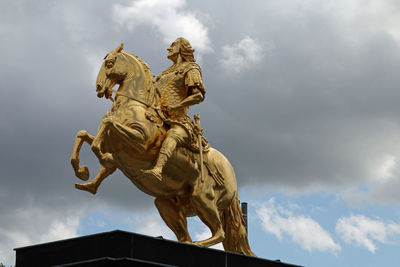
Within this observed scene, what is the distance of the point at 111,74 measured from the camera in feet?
37.8

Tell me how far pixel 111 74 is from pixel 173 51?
1284 millimetres

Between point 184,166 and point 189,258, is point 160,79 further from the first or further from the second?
point 189,258

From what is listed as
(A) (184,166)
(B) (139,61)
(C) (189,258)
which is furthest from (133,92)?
(C) (189,258)

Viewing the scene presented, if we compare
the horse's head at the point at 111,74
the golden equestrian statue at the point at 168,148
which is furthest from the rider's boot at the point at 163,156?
the horse's head at the point at 111,74

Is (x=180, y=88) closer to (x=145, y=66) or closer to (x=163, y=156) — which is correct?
(x=145, y=66)

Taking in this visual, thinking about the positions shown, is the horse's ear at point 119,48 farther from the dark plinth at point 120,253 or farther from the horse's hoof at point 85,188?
the dark plinth at point 120,253

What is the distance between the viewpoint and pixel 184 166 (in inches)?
452

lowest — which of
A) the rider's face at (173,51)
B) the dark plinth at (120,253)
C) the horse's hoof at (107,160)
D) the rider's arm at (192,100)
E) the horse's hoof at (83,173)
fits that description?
the dark plinth at (120,253)

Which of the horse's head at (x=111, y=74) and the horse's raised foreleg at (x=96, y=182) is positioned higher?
the horse's head at (x=111, y=74)

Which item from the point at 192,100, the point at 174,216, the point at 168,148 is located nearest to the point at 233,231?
the point at 174,216

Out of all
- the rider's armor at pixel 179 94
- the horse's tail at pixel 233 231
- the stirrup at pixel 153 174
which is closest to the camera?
the stirrup at pixel 153 174

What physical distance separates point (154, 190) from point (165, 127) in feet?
3.21

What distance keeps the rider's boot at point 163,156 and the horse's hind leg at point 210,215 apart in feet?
2.86

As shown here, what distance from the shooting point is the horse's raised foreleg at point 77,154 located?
11.0 metres
